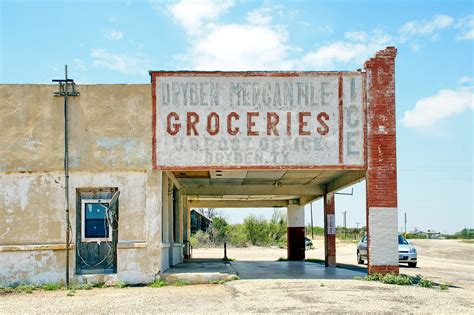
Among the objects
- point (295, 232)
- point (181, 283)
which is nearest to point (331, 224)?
point (295, 232)

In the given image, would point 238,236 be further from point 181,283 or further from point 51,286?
point 51,286

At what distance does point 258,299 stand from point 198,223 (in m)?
47.2

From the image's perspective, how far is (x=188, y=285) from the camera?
55.3ft

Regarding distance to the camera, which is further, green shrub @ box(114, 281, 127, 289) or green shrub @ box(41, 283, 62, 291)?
green shrub @ box(114, 281, 127, 289)

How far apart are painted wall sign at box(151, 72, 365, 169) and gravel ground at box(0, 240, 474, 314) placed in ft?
12.0

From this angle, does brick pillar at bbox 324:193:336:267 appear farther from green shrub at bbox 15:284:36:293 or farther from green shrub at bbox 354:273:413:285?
green shrub at bbox 15:284:36:293

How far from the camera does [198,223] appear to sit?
198 ft

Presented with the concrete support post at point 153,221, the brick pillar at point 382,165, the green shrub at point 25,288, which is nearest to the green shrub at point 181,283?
the concrete support post at point 153,221

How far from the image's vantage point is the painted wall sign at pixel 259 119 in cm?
1747

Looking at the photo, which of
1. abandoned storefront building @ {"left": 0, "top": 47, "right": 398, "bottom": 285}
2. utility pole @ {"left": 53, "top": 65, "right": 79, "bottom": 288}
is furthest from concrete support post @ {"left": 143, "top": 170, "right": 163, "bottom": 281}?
utility pole @ {"left": 53, "top": 65, "right": 79, "bottom": 288}

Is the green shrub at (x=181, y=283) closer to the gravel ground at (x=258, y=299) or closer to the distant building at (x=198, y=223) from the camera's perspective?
the gravel ground at (x=258, y=299)

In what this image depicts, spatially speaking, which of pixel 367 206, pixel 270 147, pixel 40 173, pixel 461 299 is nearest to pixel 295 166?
pixel 270 147

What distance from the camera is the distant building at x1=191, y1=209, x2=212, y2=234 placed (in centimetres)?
5900

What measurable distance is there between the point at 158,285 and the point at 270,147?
16.9ft
